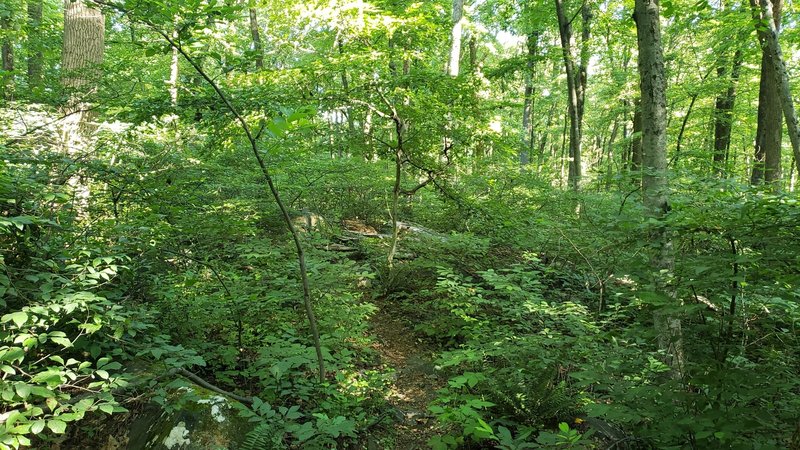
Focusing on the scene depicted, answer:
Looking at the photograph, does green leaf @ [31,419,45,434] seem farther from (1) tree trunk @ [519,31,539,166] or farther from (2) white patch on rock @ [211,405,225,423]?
(1) tree trunk @ [519,31,539,166]

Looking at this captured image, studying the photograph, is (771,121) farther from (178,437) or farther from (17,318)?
(17,318)

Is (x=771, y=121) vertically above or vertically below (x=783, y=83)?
above

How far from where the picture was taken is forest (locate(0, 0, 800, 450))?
2.55m

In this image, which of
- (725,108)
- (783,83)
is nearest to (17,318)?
(783,83)

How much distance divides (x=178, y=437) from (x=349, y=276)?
2.49 metres

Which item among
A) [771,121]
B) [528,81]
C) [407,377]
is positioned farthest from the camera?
[528,81]

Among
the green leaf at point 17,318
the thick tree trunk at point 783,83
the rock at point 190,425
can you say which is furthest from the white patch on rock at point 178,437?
the thick tree trunk at point 783,83

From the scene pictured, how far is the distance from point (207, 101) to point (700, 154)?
7452 millimetres

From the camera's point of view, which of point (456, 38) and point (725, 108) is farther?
point (725, 108)

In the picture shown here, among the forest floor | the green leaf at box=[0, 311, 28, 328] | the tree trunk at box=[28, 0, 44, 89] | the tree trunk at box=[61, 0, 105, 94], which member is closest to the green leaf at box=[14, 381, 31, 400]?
the green leaf at box=[0, 311, 28, 328]

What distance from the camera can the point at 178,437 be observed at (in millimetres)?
2633

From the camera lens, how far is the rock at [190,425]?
2646 millimetres

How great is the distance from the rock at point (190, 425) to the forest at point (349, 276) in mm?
15

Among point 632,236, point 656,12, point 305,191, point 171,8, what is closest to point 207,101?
point 171,8
